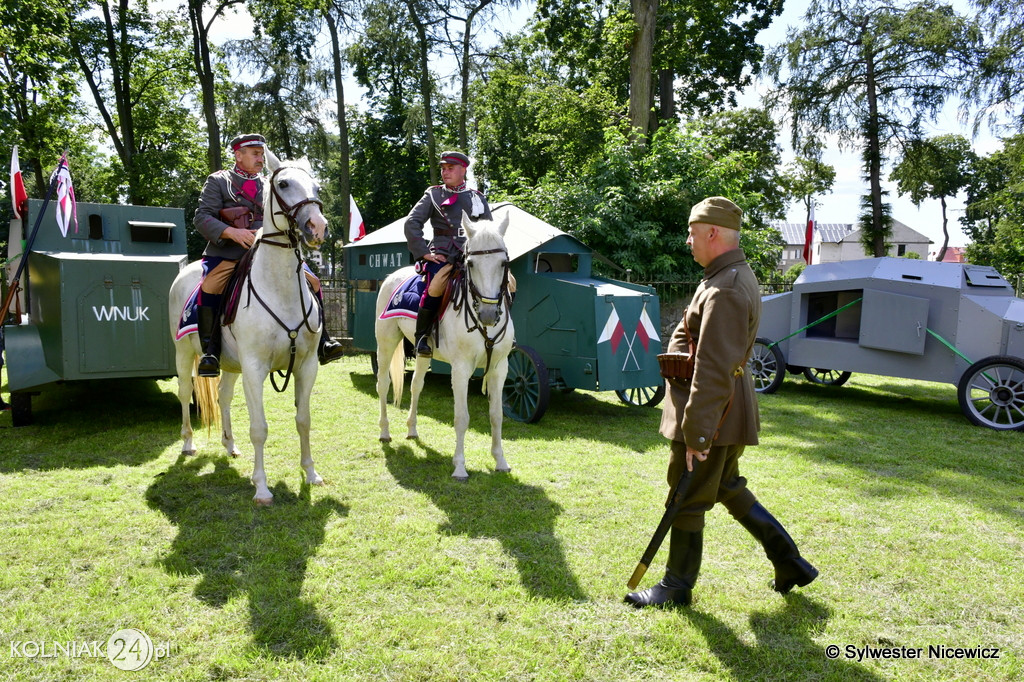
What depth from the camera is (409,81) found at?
27.4 meters

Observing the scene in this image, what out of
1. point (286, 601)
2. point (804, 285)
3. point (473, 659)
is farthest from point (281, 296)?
point (804, 285)

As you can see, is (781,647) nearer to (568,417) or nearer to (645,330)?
(645,330)

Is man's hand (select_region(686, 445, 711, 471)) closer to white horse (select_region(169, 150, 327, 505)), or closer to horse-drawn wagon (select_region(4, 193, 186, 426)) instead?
white horse (select_region(169, 150, 327, 505))

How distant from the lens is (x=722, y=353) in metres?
3.02

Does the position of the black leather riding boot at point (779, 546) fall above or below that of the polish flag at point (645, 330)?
below

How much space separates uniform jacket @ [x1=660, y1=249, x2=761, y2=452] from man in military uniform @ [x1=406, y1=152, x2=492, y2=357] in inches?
131

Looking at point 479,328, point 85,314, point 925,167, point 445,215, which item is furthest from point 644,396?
point 925,167

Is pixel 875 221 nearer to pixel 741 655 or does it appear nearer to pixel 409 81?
pixel 409 81

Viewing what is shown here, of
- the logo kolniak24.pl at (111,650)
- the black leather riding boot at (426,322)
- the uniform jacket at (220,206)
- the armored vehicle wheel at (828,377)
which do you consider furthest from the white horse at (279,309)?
the armored vehicle wheel at (828,377)

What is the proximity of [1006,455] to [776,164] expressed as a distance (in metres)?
19.4

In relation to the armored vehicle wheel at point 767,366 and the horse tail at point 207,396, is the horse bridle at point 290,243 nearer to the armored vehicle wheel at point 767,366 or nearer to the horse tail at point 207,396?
the horse tail at point 207,396

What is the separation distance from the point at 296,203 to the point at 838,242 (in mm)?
85371

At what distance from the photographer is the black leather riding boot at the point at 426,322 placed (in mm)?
6129

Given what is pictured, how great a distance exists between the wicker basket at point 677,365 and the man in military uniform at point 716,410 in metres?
0.05
